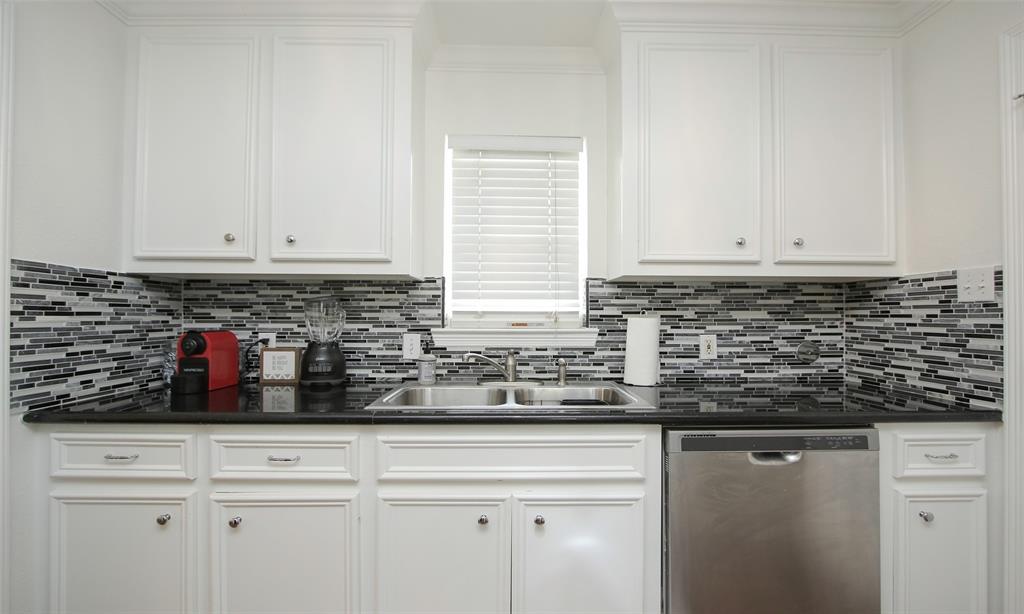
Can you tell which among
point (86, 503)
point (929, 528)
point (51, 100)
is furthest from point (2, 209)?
point (929, 528)

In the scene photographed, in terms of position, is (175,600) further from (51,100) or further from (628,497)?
(51,100)

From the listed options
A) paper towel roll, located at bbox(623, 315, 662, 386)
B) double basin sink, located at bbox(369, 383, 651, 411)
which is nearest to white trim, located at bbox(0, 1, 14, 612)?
double basin sink, located at bbox(369, 383, 651, 411)

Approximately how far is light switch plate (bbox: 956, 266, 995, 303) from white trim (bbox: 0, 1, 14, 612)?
311 centimetres

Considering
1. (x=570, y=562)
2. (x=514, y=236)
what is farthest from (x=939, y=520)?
(x=514, y=236)

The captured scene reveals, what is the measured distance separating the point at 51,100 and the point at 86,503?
52.1 inches

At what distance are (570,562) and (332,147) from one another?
173cm

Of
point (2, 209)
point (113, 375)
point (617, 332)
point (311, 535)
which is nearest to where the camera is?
point (2, 209)

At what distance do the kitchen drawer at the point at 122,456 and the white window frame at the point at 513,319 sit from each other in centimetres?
100

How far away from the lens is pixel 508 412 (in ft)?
4.93

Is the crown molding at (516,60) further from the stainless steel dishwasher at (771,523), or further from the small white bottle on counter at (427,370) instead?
the stainless steel dishwasher at (771,523)

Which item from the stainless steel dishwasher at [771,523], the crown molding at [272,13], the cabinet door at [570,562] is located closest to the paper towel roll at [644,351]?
the stainless steel dishwasher at [771,523]

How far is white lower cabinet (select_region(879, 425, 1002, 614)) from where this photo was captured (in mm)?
1483

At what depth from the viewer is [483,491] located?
1.46 m

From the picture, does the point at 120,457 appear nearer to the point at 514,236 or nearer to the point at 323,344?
the point at 323,344
